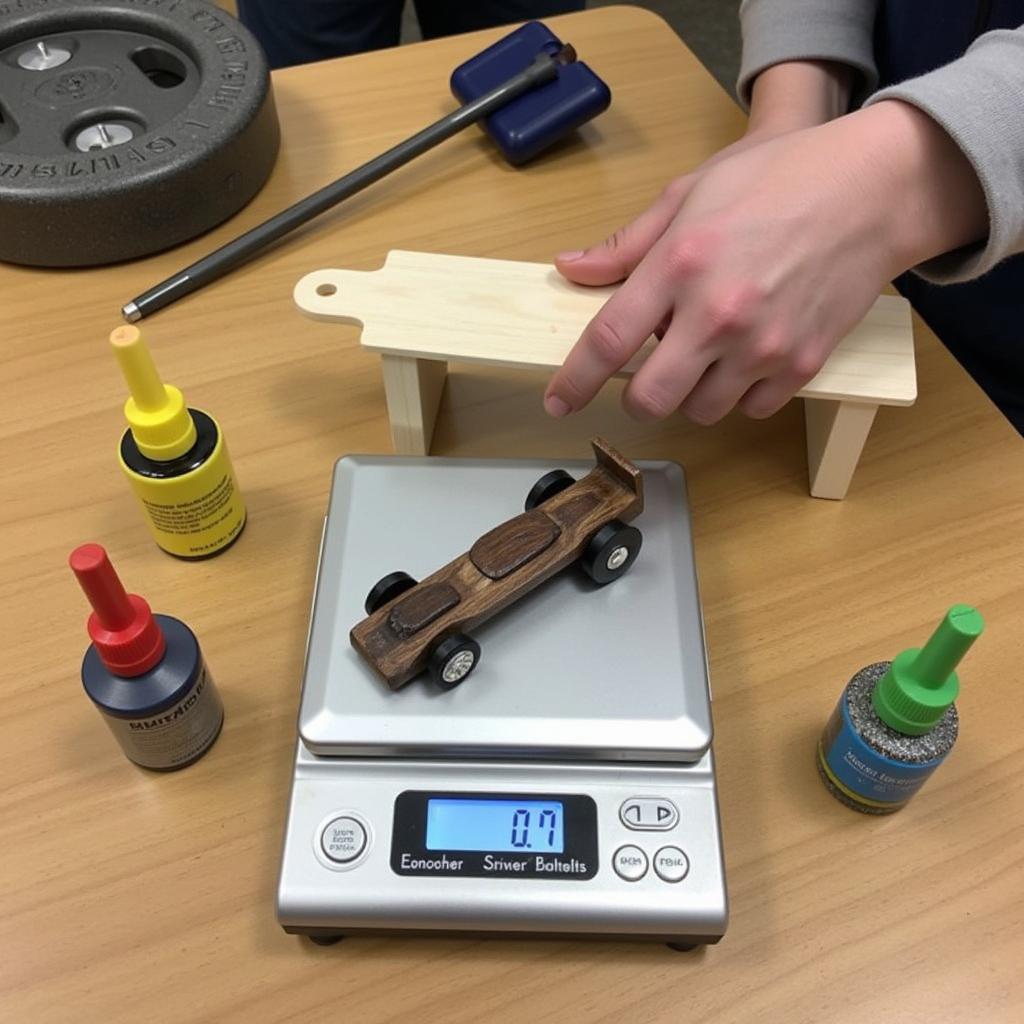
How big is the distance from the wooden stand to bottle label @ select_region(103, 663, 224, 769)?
19cm

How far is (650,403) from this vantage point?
19.4 inches

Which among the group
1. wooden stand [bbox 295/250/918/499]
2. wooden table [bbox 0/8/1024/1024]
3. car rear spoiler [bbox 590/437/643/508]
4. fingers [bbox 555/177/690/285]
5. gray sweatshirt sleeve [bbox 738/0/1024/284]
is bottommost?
wooden table [bbox 0/8/1024/1024]

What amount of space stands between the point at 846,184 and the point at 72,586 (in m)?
0.43

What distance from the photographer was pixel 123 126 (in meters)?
0.68

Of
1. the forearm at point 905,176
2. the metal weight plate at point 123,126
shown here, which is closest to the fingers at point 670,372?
the forearm at point 905,176

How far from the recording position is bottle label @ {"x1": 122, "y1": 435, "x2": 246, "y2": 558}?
1.57 ft

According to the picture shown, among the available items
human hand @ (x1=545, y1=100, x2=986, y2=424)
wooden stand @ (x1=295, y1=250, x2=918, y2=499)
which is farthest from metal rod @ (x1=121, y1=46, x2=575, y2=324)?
human hand @ (x1=545, y1=100, x2=986, y2=424)

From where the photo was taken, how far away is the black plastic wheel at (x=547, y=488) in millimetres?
482

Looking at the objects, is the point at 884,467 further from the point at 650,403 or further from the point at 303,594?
the point at 303,594

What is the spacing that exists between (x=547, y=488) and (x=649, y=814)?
0.51ft

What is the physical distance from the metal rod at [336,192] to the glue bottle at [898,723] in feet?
1.49

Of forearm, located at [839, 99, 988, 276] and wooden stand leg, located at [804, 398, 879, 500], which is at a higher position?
forearm, located at [839, 99, 988, 276]

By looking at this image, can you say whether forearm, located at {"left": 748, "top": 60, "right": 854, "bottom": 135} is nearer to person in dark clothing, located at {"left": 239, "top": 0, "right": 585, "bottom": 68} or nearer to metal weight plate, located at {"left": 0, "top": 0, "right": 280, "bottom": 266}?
metal weight plate, located at {"left": 0, "top": 0, "right": 280, "bottom": 266}

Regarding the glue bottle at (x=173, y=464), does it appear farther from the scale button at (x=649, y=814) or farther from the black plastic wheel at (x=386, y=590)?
the scale button at (x=649, y=814)
